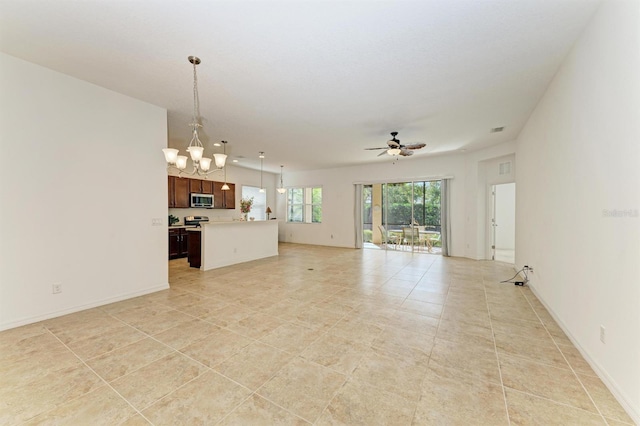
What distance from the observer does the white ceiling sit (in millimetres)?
2111

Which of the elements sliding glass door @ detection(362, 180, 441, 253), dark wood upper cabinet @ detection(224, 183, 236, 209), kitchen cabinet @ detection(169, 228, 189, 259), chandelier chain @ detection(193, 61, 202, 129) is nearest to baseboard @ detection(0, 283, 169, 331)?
chandelier chain @ detection(193, 61, 202, 129)

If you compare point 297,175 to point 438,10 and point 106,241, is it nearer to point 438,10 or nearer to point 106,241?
point 106,241

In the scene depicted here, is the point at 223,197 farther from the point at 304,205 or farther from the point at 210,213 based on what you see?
the point at 304,205

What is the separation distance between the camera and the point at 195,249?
5.88 meters

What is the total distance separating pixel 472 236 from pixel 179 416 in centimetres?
743

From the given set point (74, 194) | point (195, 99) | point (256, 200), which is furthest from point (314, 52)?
point (256, 200)

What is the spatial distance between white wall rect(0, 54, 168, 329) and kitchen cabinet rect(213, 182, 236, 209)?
423cm

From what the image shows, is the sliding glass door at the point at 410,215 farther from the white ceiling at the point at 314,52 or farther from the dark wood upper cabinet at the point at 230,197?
the dark wood upper cabinet at the point at 230,197

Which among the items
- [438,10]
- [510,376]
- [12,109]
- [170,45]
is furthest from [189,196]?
[510,376]

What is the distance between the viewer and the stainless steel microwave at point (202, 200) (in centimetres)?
765

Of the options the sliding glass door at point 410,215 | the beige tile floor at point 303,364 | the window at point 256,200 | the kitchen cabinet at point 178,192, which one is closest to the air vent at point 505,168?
the sliding glass door at point 410,215

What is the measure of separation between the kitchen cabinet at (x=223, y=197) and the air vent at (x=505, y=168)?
7.94 metres

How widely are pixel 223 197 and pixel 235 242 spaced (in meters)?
2.78

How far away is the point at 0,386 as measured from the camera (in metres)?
1.91
